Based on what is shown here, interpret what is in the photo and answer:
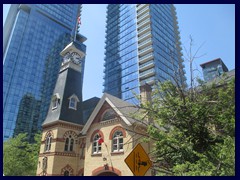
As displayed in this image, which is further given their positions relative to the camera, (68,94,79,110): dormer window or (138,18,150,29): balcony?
(138,18,150,29): balcony

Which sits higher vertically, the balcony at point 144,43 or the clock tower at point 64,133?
the balcony at point 144,43

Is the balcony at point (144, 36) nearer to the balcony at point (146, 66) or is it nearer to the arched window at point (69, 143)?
the balcony at point (146, 66)

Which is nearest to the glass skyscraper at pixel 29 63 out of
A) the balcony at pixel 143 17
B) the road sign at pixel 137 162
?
the balcony at pixel 143 17

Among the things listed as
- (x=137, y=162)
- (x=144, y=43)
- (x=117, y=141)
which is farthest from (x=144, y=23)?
(x=137, y=162)

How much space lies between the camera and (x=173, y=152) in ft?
34.9

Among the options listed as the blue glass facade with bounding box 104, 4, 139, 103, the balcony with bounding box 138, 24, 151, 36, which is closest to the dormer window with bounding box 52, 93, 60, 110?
the blue glass facade with bounding box 104, 4, 139, 103

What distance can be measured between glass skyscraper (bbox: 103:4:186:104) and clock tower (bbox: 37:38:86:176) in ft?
138

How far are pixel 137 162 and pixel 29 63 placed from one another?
78359mm

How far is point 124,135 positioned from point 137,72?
56.6m

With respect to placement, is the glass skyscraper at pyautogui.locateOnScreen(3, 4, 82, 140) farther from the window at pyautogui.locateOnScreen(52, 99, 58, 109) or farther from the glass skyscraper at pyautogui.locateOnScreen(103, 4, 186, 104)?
the window at pyautogui.locateOnScreen(52, 99, 58, 109)

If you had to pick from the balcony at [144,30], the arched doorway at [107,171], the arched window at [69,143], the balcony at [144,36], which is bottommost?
the arched doorway at [107,171]

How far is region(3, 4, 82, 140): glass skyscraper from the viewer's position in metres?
68.2

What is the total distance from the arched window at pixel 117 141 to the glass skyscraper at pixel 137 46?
47.1 m

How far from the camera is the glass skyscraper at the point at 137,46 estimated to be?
68750mm
